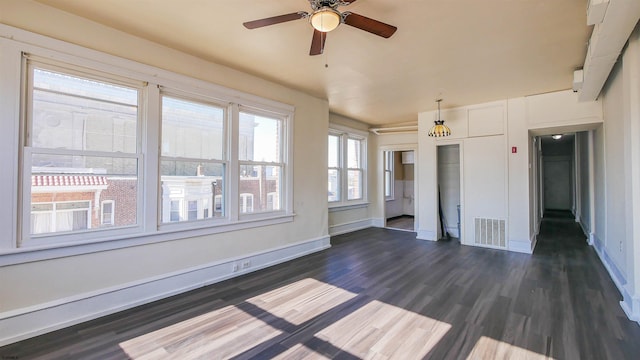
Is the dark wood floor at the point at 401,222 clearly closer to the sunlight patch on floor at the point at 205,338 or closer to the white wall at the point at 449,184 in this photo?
the white wall at the point at 449,184

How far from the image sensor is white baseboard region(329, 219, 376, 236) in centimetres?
648

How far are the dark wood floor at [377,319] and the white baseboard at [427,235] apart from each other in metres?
1.72

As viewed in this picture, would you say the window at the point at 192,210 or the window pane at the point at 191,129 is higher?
the window pane at the point at 191,129

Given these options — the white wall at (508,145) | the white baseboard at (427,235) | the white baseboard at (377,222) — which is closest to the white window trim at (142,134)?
the white baseboard at (427,235)

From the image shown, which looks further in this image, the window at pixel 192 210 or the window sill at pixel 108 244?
the window at pixel 192 210

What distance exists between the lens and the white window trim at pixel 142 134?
2.26 metres

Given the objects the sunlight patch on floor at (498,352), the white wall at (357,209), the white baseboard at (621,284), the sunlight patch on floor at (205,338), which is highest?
the white wall at (357,209)

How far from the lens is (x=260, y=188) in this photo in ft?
14.0

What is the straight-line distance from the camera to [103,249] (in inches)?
107

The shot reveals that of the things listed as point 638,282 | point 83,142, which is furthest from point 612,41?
point 83,142

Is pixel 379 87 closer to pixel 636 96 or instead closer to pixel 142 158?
pixel 636 96

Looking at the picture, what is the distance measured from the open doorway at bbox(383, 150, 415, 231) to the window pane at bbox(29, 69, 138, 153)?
22.2 ft

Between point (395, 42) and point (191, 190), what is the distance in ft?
9.73

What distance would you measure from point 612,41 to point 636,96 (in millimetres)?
566
